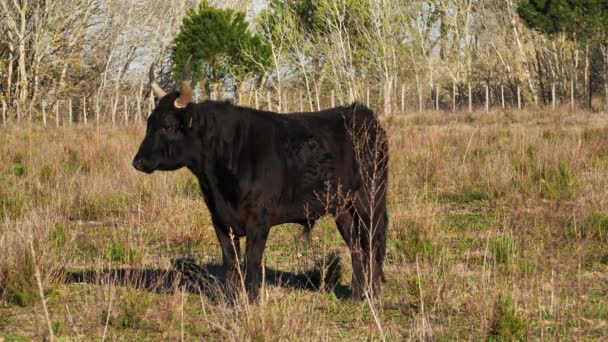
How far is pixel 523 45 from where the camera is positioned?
4775 cm

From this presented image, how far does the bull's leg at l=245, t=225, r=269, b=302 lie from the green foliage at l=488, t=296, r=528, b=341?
1756 millimetres

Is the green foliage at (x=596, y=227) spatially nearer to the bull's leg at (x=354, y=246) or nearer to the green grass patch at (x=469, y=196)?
the green grass patch at (x=469, y=196)

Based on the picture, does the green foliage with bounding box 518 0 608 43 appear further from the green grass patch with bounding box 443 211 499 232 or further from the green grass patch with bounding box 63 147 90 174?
the green grass patch with bounding box 443 211 499 232

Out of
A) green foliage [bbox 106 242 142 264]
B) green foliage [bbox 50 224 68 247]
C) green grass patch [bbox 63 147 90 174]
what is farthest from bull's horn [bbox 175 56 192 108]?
green grass patch [bbox 63 147 90 174]

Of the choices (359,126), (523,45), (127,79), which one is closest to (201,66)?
(127,79)

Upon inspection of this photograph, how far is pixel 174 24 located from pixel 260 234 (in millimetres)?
43780

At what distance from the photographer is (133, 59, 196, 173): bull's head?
626 centimetres

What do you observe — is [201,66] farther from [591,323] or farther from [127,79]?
[591,323]

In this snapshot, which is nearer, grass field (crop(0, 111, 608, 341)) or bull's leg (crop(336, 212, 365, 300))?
grass field (crop(0, 111, 608, 341))

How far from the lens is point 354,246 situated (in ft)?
21.7

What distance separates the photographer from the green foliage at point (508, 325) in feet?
16.6

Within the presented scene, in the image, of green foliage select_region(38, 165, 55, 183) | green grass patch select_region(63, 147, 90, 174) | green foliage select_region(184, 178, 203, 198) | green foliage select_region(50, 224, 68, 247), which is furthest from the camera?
green grass patch select_region(63, 147, 90, 174)

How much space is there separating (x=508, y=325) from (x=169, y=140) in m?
2.80

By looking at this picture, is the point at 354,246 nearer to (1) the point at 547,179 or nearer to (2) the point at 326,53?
(1) the point at 547,179
